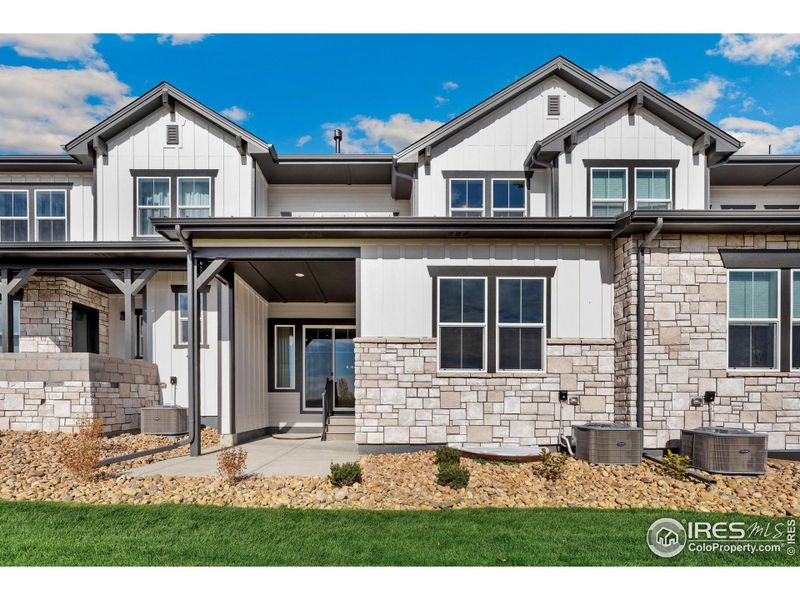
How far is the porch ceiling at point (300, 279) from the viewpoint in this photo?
1004 centimetres

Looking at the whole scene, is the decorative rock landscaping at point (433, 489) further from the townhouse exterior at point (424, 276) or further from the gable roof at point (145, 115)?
the gable roof at point (145, 115)

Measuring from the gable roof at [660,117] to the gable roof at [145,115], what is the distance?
653cm

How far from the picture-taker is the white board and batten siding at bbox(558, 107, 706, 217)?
11266 millimetres

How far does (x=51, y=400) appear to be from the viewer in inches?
380

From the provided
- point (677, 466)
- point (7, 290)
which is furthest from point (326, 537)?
point (7, 290)

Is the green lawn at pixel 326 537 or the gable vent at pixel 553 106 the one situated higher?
the gable vent at pixel 553 106

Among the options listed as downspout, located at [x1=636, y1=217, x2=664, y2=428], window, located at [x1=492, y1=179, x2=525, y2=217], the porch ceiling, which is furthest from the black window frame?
downspout, located at [x1=636, y1=217, x2=664, y2=428]

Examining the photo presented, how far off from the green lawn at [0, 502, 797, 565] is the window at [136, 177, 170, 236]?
7.94m

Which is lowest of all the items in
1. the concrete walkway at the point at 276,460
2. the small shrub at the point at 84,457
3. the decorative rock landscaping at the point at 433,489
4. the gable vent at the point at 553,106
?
the concrete walkway at the point at 276,460

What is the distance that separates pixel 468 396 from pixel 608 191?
558 centimetres

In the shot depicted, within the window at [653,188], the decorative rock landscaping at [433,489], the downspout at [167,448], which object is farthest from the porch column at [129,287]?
the window at [653,188]

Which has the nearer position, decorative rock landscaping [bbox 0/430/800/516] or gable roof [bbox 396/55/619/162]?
decorative rock landscaping [bbox 0/430/800/516]

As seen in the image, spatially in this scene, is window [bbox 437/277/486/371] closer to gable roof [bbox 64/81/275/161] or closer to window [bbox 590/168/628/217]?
window [bbox 590/168/628/217]

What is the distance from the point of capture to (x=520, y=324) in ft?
29.5
